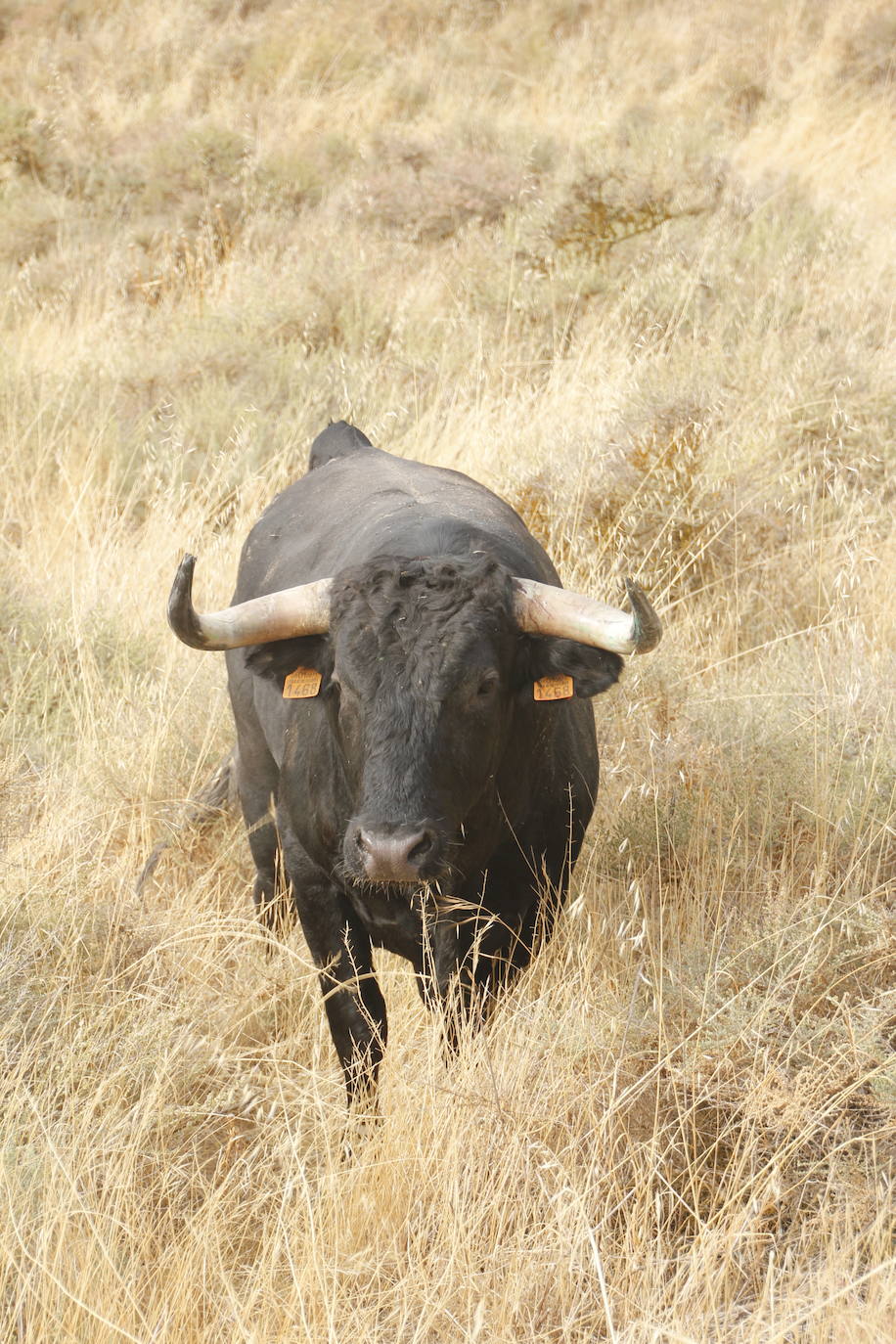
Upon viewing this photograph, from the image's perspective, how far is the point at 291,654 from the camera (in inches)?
141

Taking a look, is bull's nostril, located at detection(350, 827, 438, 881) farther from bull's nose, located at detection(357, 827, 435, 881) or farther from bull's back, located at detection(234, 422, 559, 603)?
bull's back, located at detection(234, 422, 559, 603)

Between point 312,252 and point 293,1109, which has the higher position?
point 312,252

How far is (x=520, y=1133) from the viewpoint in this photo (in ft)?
9.58

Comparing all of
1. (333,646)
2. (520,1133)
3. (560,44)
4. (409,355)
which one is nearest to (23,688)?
(333,646)

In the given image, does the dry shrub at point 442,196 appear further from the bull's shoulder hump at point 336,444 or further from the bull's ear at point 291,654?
the bull's ear at point 291,654

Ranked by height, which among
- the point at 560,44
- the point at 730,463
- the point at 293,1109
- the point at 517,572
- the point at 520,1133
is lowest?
the point at 293,1109

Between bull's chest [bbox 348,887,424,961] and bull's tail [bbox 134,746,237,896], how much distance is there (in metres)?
1.27

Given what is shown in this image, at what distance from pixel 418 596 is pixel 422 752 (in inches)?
16.6

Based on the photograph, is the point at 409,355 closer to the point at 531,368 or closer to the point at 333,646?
the point at 531,368

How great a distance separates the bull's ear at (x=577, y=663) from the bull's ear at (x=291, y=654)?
550mm

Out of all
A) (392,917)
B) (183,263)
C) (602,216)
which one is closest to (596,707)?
(392,917)

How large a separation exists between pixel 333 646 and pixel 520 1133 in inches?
49.8

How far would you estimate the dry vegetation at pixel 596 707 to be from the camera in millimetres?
2797

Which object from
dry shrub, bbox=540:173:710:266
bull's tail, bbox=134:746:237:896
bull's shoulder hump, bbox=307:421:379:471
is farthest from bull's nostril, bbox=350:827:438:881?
dry shrub, bbox=540:173:710:266
